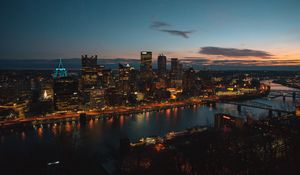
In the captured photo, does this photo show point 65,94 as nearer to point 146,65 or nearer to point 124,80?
point 124,80

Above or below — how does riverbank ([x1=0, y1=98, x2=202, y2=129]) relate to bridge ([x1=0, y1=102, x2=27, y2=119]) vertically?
below

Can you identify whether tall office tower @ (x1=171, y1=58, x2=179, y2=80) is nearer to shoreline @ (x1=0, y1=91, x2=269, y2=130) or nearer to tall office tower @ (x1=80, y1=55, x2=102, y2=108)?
tall office tower @ (x1=80, y1=55, x2=102, y2=108)

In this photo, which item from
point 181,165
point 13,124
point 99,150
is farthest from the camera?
point 13,124

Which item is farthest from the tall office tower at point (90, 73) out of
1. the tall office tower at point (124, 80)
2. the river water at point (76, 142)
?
the river water at point (76, 142)

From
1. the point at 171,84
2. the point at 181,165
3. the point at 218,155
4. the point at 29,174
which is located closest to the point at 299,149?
the point at 218,155

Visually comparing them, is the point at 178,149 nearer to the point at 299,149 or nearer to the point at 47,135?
the point at 299,149

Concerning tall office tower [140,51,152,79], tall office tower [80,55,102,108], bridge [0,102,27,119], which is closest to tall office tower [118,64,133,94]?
tall office tower [80,55,102,108]

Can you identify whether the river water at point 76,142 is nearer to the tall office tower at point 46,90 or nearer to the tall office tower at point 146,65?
the tall office tower at point 46,90
